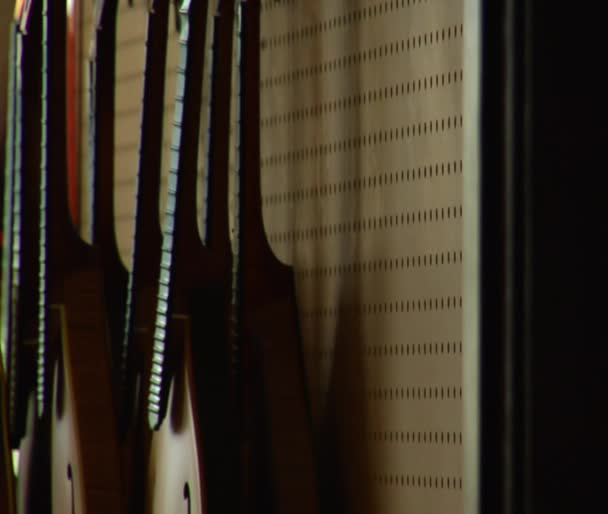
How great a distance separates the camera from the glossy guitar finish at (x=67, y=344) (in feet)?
5.29

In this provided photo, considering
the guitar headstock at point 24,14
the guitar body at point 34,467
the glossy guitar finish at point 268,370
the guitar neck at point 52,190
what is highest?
the guitar headstock at point 24,14

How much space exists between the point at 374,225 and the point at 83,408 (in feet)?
1.39

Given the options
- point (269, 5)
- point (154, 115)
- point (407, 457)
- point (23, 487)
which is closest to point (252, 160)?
point (154, 115)

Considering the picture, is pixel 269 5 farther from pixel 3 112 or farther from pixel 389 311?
pixel 3 112

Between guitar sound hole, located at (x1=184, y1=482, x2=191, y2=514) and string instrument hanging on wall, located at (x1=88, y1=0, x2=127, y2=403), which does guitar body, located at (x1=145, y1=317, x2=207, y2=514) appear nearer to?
guitar sound hole, located at (x1=184, y1=482, x2=191, y2=514)

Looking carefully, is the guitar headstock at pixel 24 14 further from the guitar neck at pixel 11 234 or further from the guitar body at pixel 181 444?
the guitar body at pixel 181 444

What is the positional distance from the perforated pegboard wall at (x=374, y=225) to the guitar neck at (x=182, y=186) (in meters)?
0.18

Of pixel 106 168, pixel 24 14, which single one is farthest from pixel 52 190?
pixel 24 14

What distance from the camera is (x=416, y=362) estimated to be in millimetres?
1478
